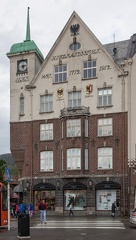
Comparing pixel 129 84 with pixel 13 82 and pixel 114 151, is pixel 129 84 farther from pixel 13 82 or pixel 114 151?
pixel 13 82

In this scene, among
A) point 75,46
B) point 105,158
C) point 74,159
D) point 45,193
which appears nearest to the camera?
point 105,158

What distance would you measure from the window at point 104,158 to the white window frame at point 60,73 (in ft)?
29.6

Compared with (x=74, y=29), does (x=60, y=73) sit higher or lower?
lower

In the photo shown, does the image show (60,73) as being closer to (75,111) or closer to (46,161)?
(75,111)

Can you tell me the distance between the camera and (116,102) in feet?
148

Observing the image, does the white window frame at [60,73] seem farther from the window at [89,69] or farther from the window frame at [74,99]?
the window at [89,69]

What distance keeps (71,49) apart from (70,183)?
48.2ft

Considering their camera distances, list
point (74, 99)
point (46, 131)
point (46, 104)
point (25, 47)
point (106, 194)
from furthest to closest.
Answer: point (25, 47)
point (46, 104)
point (46, 131)
point (74, 99)
point (106, 194)

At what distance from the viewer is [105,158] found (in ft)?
147

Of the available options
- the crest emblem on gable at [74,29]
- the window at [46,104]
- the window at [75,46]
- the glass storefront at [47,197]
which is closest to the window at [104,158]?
the glass storefront at [47,197]

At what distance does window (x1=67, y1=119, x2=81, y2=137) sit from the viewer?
4556cm

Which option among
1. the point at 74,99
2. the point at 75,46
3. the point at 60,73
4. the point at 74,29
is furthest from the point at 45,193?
the point at 74,29

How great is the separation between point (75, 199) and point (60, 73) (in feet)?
45.7

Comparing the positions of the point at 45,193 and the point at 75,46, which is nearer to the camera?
the point at 45,193
